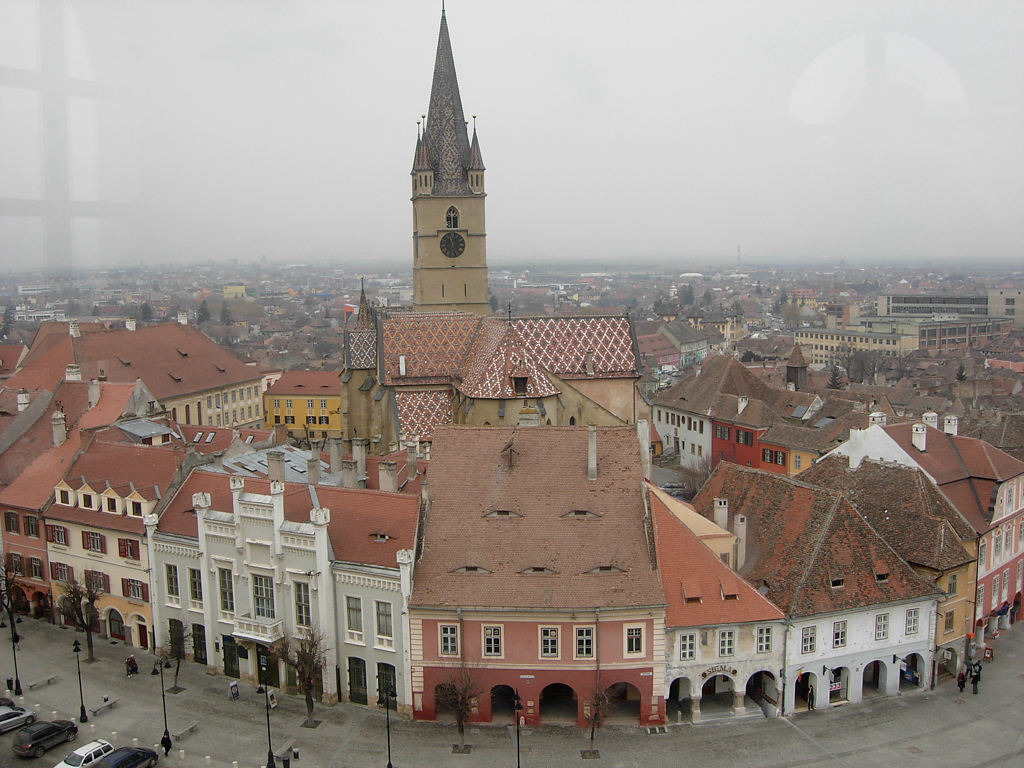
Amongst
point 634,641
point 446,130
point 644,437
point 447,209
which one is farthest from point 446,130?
point 634,641

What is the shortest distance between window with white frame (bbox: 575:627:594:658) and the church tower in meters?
39.2

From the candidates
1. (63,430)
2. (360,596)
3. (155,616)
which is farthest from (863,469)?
(63,430)

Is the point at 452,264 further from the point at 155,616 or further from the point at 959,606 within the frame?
the point at 959,606

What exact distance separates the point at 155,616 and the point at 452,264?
3591cm

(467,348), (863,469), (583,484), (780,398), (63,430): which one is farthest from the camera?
(780,398)

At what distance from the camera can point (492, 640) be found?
35125mm

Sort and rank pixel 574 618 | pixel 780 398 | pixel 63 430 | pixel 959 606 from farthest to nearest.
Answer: pixel 780 398 → pixel 63 430 → pixel 959 606 → pixel 574 618

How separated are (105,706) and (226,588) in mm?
6171

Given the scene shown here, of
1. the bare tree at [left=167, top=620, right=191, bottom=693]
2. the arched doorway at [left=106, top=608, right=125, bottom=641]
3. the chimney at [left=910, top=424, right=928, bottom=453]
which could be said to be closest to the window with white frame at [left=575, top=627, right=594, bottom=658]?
the bare tree at [left=167, top=620, right=191, bottom=693]

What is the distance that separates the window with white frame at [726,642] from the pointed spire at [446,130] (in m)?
42.5

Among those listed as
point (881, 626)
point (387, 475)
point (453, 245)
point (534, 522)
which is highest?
point (453, 245)

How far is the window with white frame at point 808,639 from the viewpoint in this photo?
120 feet

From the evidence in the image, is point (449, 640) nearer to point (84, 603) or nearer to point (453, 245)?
point (84, 603)

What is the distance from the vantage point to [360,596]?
36.5 metres
